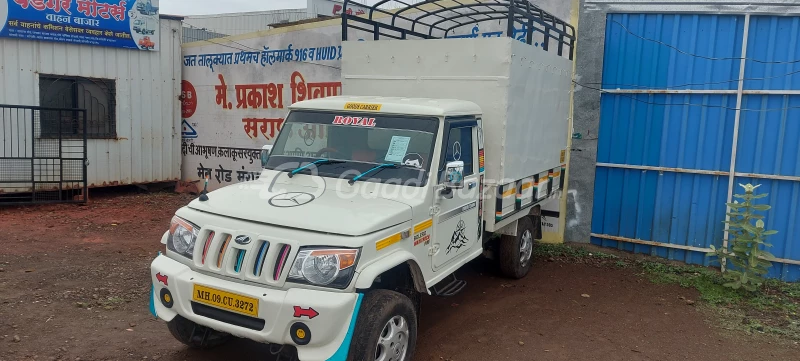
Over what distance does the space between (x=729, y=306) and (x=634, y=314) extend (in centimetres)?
112

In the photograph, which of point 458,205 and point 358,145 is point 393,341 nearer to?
point 458,205

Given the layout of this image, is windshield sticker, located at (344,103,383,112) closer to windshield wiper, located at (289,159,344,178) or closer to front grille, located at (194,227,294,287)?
windshield wiper, located at (289,159,344,178)

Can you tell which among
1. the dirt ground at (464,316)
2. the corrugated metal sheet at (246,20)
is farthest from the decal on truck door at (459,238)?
the corrugated metal sheet at (246,20)

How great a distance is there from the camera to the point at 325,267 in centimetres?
359

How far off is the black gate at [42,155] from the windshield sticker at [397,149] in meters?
7.43

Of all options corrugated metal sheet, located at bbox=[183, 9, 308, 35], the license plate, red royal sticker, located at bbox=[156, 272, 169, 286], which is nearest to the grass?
the license plate

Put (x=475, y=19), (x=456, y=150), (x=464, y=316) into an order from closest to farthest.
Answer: (x=456, y=150) → (x=464, y=316) → (x=475, y=19)

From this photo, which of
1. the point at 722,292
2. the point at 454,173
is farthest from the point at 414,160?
the point at 722,292

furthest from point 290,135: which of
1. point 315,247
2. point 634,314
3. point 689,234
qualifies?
point 689,234

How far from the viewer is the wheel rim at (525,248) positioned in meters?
6.82

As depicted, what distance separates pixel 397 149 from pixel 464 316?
1.90 metres

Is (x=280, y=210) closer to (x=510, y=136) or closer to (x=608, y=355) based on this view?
(x=510, y=136)

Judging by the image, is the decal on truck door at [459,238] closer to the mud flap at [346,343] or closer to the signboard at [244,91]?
the mud flap at [346,343]

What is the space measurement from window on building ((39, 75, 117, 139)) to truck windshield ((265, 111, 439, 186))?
707 cm
